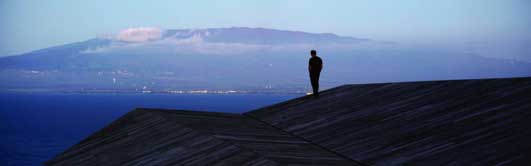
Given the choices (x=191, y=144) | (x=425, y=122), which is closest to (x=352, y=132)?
(x=425, y=122)

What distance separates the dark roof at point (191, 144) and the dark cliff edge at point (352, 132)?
0.11 ft

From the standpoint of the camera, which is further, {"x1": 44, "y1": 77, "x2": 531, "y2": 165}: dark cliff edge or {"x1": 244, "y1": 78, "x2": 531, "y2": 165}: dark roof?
{"x1": 44, "y1": 77, "x2": 531, "y2": 165}: dark cliff edge

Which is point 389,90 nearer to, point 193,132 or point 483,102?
point 483,102

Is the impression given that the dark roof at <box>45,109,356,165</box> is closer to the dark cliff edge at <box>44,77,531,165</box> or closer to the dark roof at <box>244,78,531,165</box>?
the dark cliff edge at <box>44,77,531,165</box>

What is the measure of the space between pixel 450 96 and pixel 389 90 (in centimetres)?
474

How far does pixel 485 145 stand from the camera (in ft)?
42.9

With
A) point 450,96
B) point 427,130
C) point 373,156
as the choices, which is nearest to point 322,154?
point 373,156

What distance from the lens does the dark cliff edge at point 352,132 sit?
13.5 metres

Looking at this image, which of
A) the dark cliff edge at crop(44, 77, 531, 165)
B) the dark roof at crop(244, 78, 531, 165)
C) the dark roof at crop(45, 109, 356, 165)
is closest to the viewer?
the dark roof at crop(244, 78, 531, 165)

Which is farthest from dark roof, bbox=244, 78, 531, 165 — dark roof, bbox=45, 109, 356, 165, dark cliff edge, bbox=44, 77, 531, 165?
dark roof, bbox=45, 109, 356, 165

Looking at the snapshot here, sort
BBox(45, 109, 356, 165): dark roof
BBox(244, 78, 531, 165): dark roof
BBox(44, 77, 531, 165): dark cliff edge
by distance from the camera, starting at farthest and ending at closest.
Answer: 1. BBox(45, 109, 356, 165): dark roof
2. BBox(44, 77, 531, 165): dark cliff edge
3. BBox(244, 78, 531, 165): dark roof

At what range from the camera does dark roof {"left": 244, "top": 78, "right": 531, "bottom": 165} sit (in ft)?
43.0

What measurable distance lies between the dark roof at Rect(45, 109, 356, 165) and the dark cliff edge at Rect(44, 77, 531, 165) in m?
0.03

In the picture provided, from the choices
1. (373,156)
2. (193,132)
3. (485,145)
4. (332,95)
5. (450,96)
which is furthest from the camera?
(332,95)
